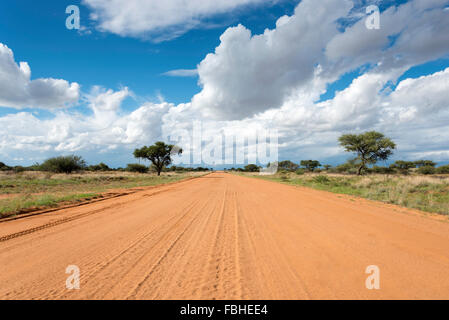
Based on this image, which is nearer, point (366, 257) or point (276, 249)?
point (366, 257)

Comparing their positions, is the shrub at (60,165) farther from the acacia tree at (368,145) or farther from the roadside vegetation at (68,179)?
the acacia tree at (368,145)

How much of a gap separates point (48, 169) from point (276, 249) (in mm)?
53694

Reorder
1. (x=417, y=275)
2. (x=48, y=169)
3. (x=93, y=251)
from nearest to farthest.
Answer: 1. (x=417, y=275)
2. (x=93, y=251)
3. (x=48, y=169)

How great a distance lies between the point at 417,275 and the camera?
3.35 metres

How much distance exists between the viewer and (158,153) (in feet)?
180

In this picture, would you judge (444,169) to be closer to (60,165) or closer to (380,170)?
(380,170)

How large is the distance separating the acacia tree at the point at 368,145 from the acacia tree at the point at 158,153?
39.8 m

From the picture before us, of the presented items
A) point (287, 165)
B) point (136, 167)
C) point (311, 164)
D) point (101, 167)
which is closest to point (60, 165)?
point (136, 167)

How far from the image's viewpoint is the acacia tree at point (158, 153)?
5394 cm

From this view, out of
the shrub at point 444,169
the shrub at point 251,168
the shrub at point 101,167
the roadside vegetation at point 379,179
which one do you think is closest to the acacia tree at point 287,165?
the roadside vegetation at point 379,179

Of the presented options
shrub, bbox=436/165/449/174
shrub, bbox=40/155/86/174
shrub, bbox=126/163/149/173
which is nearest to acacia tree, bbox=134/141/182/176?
shrub, bbox=40/155/86/174

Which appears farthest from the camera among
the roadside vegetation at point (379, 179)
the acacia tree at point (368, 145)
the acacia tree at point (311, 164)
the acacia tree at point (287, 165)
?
the acacia tree at point (287, 165)
